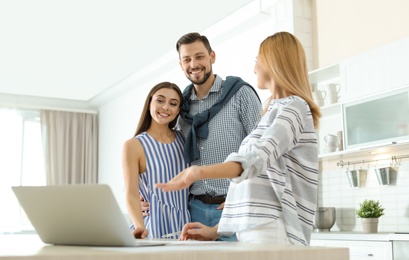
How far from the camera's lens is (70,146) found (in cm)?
909

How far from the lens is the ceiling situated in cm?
543

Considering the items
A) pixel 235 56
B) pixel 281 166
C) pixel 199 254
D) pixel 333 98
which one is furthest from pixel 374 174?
pixel 199 254

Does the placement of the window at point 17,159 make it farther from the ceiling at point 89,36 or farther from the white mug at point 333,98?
the white mug at point 333,98

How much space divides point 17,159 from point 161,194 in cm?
695

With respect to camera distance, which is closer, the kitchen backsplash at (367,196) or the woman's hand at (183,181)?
the woman's hand at (183,181)

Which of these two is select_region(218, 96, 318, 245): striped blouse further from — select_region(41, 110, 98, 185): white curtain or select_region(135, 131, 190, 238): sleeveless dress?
select_region(41, 110, 98, 185): white curtain

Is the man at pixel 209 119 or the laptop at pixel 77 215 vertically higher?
the man at pixel 209 119

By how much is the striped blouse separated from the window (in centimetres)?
735

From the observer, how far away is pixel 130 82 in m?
7.80

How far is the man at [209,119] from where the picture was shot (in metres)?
2.17

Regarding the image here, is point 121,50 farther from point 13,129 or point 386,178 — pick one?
point 386,178

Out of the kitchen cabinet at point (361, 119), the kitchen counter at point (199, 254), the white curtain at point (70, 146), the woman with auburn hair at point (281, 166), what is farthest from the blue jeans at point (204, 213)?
the white curtain at point (70, 146)

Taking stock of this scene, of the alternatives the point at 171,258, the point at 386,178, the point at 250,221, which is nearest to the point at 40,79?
the point at 386,178

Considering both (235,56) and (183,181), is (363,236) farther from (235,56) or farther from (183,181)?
(183,181)
